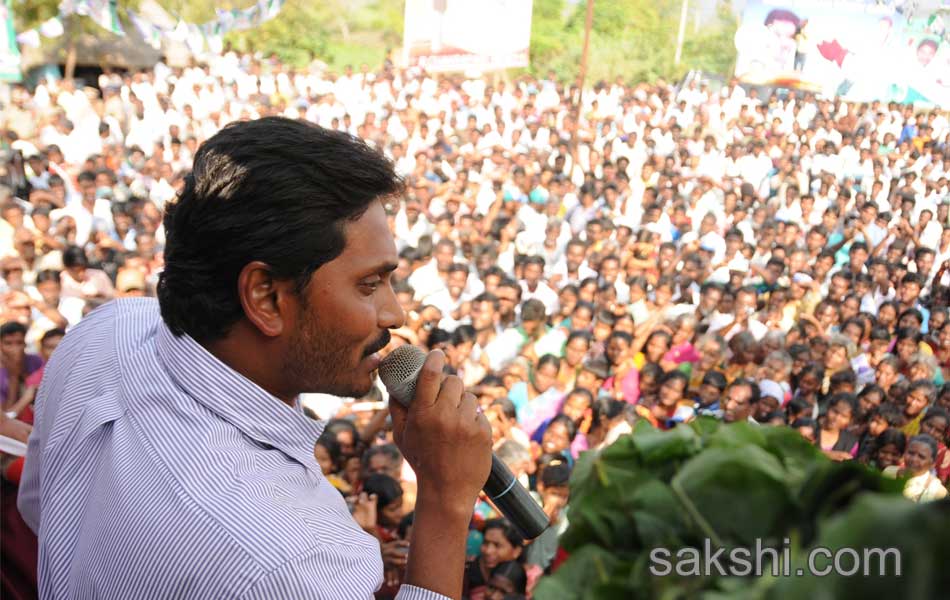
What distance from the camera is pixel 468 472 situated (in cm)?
104

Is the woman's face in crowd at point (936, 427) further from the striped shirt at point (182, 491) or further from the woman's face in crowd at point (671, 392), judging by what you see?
the striped shirt at point (182, 491)

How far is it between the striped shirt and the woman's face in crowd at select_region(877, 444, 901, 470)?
332 centimetres

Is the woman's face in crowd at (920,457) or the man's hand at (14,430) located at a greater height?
the man's hand at (14,430)

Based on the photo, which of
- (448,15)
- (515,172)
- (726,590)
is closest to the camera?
(726,590)

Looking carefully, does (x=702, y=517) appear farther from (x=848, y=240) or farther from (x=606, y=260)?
(x=848, y=240)

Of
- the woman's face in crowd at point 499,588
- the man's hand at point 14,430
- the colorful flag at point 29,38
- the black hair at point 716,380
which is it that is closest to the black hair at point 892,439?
the black hair at point 716,380

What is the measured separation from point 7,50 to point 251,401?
1299 cm

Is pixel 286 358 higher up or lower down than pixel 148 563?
higher up

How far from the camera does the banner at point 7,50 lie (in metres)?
11.3

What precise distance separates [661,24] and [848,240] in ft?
33.2

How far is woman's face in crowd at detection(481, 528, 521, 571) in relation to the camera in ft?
9.15

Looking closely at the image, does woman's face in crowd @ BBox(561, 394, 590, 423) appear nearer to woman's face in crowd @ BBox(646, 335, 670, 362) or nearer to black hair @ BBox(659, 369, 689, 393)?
black hair @ BBox(659, 369, 689, 393)

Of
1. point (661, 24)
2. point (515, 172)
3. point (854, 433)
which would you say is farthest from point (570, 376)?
point (661, 24)

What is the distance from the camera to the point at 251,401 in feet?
3.44
